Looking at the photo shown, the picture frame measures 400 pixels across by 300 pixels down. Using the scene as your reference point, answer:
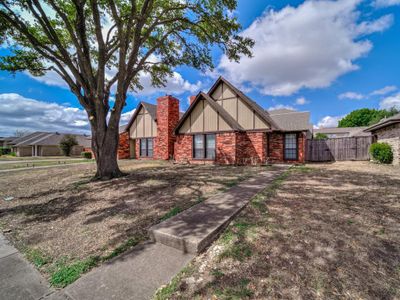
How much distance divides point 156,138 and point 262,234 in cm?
1609

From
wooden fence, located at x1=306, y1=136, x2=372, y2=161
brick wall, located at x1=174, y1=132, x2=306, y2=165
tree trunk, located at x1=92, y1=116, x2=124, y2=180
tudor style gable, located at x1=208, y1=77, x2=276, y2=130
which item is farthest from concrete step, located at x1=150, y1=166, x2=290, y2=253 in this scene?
wooden fence, located at x1=306, y1=136, x2=372, y2=161

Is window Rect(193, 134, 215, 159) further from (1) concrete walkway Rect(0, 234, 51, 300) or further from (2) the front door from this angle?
(1) concrete walkway Rect(0, 234, 51, 300)

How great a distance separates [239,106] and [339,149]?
9659 millimetres

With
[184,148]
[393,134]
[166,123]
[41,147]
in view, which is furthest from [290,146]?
[41,147]

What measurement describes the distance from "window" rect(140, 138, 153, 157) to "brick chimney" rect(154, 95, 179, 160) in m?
1.83

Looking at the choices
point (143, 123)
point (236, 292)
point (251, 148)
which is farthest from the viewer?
point (143, 123)

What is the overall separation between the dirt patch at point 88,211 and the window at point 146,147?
38.7 ft

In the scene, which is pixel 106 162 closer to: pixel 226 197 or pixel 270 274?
pixel 226 197

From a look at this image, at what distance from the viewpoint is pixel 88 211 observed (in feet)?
15.0

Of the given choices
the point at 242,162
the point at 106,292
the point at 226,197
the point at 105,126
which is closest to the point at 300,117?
the point at 242,162

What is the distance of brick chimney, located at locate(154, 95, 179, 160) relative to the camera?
16.7 meters

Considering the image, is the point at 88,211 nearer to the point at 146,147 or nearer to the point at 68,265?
the point at 68,265

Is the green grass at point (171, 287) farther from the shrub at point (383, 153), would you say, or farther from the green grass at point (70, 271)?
the shrub at point (383, 153)

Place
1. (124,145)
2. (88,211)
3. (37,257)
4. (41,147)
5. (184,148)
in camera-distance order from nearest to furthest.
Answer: (37,257) < (88,211) < (184,148) < (124,145) < (41,147)
